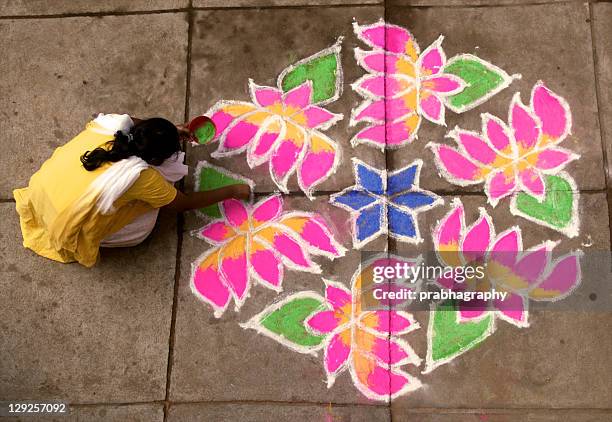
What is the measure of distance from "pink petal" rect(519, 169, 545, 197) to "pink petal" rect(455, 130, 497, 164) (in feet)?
0.63

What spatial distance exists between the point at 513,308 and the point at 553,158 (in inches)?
35.7

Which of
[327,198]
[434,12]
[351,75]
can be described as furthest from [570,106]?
[327,198]

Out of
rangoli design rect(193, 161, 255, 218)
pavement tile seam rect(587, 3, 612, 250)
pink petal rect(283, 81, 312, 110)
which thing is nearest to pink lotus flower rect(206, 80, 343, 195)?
pink petal rect(283, 81, 312, 110)

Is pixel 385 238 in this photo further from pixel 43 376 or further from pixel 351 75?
pixel 43 376

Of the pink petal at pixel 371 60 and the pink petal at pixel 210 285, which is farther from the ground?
the pink petal at pixel 371 60

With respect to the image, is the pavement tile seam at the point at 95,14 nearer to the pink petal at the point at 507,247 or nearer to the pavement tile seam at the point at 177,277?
the pavement tile seam at the point at 177,277

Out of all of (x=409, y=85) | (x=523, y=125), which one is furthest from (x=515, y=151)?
(x=409, y=85)

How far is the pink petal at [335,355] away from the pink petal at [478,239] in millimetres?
831

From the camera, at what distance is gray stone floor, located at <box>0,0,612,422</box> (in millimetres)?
3064

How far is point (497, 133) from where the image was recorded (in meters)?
3.47

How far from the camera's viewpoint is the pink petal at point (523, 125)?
344 cm

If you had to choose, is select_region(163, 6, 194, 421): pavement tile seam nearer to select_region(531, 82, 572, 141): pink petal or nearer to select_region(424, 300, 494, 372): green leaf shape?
select_region(424, 300, 494, 372): green leaf shape

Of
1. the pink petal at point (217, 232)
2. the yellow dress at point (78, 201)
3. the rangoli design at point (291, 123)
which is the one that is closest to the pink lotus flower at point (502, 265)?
the rangoli design at point (291, 123)

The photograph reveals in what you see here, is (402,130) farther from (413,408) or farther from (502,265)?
(413,408)
